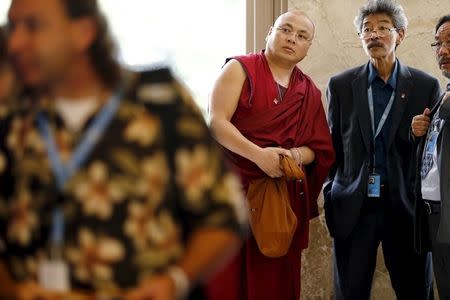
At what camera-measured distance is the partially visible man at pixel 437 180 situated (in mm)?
2949

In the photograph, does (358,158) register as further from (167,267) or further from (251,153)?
(167,267)

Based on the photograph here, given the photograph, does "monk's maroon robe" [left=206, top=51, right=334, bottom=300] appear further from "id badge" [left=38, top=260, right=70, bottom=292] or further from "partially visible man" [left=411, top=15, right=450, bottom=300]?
"id badge" [left=38, top=260, right=70, bottom=292]

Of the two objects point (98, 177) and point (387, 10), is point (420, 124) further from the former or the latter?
point (98, 177)

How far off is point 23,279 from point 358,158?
2.51m

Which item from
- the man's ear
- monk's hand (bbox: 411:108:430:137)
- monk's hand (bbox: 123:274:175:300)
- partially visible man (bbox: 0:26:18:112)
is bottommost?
Result: monk's hand (bbox: 411:108:430:137)

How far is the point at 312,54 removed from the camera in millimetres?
4543

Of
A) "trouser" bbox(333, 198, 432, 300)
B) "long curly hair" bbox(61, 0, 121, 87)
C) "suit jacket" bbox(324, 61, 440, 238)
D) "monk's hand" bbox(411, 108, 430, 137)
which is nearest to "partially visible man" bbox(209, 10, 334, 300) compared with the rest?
"suit jacket" bbox(324, 61, 440, 238)

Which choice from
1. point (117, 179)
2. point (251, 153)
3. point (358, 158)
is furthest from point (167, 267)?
point (358, 158)

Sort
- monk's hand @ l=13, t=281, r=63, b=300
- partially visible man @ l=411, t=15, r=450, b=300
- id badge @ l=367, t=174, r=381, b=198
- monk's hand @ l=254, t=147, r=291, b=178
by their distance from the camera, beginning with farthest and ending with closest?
id badge @ l=367, t=174, r=381, b=198
monk's hand @ l=254, t=147, r=291, b=178
partially visible man @ l=411, t=15, r=450, b=300
monk's hand @ l=13, t=281, r=63, b=300

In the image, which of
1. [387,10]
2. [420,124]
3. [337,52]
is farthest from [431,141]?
[337,52]

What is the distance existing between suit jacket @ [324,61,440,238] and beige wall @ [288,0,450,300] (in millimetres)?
840

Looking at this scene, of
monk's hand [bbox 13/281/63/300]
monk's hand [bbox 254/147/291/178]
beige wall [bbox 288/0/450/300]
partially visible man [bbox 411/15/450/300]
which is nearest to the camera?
monk's hand [bbox 13/281/63/300]

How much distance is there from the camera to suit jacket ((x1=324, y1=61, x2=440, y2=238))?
3.46 meters

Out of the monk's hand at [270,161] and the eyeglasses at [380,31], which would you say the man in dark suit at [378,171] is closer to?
the eyeglasses at [380,31]
